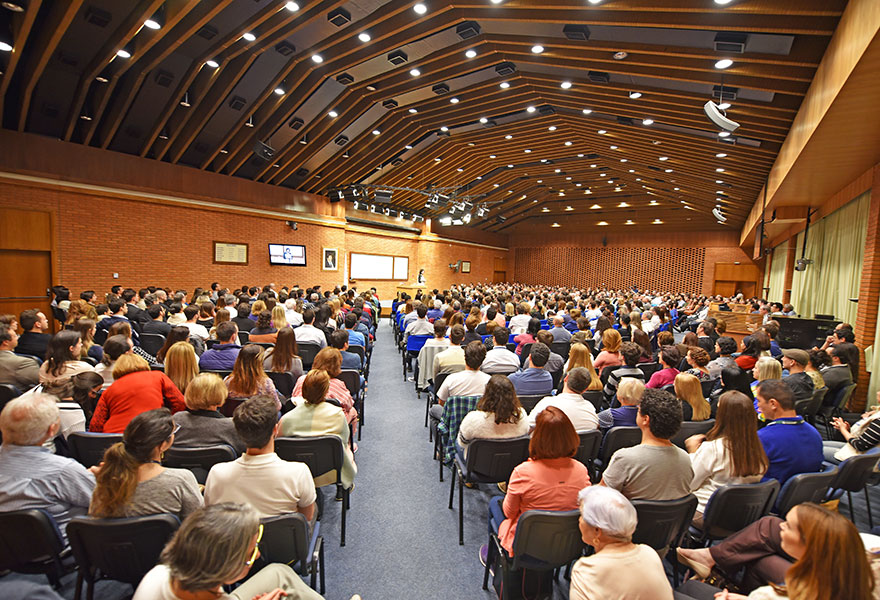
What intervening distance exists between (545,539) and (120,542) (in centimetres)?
208

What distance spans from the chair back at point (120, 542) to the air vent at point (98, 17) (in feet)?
28.3

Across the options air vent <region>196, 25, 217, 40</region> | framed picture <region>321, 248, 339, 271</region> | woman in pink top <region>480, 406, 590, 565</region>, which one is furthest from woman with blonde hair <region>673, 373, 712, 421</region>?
framed picture <region>321, 248, 339, 271</region>

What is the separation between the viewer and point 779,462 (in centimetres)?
267

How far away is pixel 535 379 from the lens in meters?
4.22

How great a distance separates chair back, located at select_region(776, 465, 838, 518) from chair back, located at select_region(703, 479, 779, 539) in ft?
0.39

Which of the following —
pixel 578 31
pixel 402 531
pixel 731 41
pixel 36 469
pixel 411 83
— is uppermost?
pixel 411 83

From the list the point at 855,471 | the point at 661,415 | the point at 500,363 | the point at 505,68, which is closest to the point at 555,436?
the point at 661,415

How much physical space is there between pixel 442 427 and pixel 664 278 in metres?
26.0

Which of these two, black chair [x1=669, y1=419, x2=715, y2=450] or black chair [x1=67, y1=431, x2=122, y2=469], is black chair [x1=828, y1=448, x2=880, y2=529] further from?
black chair [x1=67, y1=431, x2=122, y2=469]

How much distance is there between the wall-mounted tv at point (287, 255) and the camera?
47.4ft

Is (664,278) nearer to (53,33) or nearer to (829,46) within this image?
(829,46)

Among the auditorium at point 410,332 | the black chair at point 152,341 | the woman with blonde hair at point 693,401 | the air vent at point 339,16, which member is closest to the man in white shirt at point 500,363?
the auditorium at point 410,332

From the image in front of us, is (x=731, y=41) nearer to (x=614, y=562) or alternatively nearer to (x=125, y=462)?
(x=614, y=562)

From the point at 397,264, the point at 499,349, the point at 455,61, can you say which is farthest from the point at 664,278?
the point at 499,349
